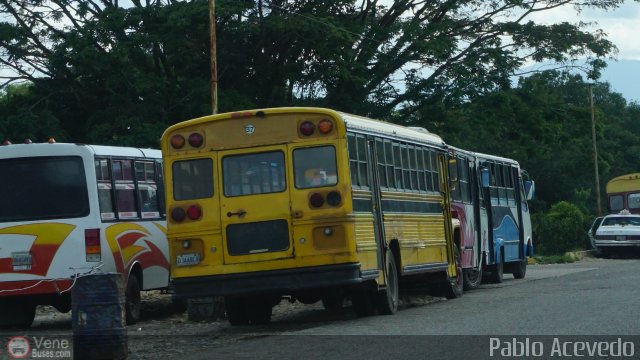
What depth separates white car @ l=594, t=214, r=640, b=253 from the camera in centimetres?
4291

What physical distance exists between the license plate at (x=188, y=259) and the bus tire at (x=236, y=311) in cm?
148

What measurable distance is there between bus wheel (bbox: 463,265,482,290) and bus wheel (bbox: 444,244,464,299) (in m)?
1.87

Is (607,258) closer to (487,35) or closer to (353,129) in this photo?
(487,35)

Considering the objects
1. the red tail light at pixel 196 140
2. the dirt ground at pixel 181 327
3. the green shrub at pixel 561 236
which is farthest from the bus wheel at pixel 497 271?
the green shrub at pixel 561 236

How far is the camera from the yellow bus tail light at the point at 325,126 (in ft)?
53.4

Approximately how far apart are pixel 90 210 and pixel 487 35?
21138 millimetres

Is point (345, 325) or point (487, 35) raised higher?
point (487, 35)

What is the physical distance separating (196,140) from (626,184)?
3969cm

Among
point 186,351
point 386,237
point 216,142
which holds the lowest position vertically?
point 186,351

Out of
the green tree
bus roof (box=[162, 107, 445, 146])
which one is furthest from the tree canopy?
bus roof (box=[162, 107, 445, 146])

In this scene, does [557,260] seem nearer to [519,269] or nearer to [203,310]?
[519,269]

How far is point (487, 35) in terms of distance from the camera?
37.0 metres

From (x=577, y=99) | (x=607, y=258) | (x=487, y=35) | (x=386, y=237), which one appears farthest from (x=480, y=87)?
(x=577, y=99)

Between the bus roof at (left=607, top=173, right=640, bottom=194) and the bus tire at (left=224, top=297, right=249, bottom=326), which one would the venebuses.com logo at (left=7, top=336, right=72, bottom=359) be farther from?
the bus roof at (left=607, top=173, right=640, bottom=194)
